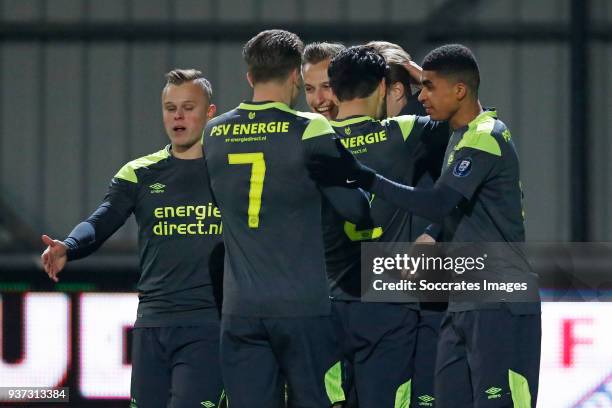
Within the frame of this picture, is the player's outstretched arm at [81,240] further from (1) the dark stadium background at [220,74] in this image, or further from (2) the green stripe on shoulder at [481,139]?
(1) the dark stadium background at [220,74]

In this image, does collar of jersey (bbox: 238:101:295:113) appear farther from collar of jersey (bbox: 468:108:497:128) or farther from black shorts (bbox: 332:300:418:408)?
black shorts (bbox: 332:300:418:408)

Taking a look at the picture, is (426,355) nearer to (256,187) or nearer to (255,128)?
(256,187)

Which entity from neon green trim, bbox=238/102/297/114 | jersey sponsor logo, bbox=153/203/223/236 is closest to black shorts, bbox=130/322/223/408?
jersey sponsor logo, bbox=153/203/223/236

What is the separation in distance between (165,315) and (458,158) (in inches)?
59.2

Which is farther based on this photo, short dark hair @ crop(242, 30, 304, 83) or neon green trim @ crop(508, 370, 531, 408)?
neon green trim @ crop(508, 370, 531, 408)

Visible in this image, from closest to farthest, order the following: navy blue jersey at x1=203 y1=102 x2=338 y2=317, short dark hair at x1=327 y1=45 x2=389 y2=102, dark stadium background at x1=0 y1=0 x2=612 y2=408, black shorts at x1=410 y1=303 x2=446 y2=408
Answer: navy blue jersey at x1=203 y1=102 x2=338 y2=317 < short dark hair at x1=327 y1=45 x2=389 y2=102 < black shorts at x1=410 y1=303 x2=446 y2=408 < dark stadium background at x1=0 y1=0 x2=612 y2=408

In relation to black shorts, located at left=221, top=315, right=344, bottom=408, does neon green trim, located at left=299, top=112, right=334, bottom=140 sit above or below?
above

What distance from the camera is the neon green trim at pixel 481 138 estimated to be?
503cm

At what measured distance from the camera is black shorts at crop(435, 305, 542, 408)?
16.3 ft

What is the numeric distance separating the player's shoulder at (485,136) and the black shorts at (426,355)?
80cm

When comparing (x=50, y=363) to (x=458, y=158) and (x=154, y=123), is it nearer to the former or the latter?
(x=458, y=158)

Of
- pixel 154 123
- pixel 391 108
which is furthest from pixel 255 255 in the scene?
pixel 154 123

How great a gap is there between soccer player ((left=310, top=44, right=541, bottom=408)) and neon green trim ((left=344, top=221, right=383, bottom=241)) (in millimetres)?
368

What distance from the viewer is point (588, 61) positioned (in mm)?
11844
